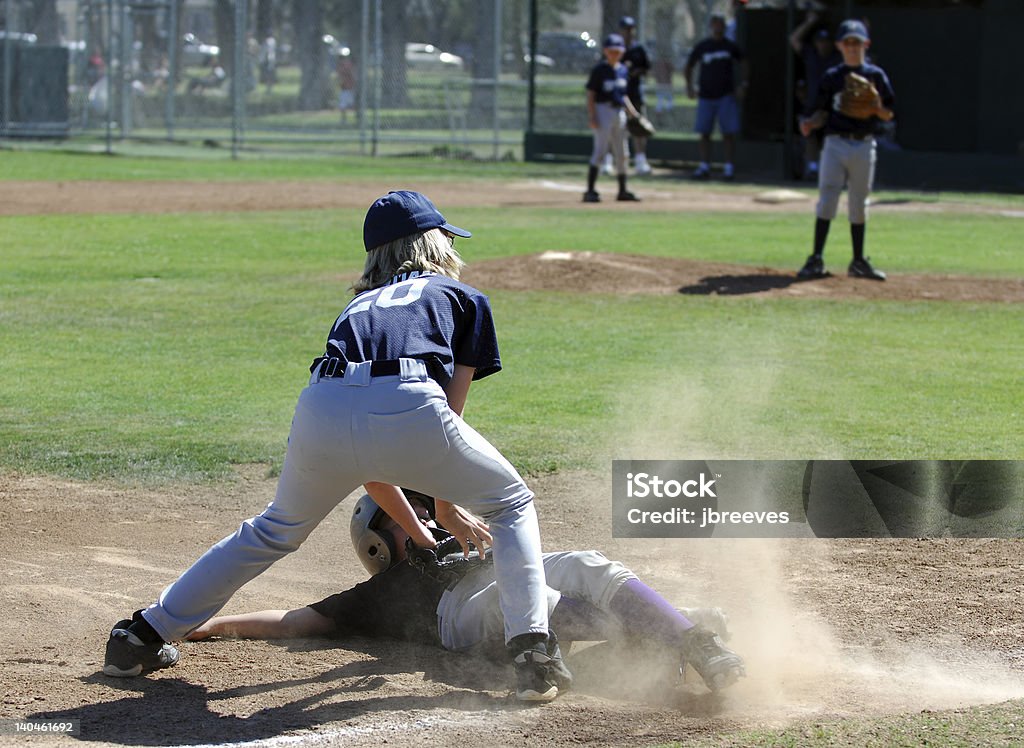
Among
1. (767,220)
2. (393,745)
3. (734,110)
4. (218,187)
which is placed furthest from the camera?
(734,110)

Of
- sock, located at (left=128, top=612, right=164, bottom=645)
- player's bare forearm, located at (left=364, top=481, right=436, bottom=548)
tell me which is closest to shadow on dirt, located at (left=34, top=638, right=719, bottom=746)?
sock, located at (left=128, top=612, right=164, bottom=645)

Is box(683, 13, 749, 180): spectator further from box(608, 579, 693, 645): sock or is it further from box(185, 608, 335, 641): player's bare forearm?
box(608, 579, 693, 645): sock

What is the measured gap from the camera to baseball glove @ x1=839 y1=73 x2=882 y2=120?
506 inches

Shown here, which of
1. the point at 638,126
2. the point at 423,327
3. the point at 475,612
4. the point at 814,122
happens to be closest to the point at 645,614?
the point at 475,612

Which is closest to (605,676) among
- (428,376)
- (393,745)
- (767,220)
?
(393,745)

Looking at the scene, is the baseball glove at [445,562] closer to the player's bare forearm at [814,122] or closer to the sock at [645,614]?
the sock at [645,614]

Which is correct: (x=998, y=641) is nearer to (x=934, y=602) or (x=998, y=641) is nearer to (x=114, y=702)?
(x=934, y=602)

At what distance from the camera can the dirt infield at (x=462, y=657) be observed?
4141 mm

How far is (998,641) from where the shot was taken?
16.0 ft

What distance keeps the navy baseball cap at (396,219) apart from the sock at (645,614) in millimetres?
1285

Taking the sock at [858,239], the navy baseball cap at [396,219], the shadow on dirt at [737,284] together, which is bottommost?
the shadow on dirt at [737,284]

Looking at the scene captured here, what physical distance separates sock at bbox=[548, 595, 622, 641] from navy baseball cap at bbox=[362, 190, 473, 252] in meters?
1.29

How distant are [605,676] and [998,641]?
142cm

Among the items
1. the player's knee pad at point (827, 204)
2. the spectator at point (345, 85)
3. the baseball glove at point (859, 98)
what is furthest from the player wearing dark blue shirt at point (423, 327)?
the spectator at point (345, 85)
